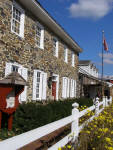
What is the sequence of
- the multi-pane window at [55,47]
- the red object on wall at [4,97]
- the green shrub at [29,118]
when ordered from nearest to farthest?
1. the red object on wall at [4,97]
2. the green shrub at [29,118]
3. the multi-pane window at [55,47]

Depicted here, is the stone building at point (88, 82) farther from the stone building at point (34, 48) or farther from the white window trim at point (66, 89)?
the stone building at point (34, 48)

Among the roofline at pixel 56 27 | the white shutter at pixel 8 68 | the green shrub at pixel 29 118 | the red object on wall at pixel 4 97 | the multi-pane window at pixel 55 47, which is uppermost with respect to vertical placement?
the roofline at pixel 56 27

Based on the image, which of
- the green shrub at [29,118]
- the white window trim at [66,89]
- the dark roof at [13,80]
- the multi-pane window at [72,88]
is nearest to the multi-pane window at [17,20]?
the dark roof at [13,80]

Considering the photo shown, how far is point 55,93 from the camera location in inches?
514

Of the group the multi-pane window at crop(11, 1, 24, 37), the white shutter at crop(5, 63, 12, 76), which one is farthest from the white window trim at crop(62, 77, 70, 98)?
the white shutter at crop(5, 63, 12, 76)

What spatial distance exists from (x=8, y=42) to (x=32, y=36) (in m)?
2.28

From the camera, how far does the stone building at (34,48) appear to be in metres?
7.62

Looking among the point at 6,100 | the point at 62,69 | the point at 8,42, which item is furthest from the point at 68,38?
the point at 6,100

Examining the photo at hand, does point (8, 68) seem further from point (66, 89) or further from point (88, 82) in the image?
point (88, 82)

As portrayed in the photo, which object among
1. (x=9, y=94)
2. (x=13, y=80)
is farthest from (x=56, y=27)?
(x=9, y=94)

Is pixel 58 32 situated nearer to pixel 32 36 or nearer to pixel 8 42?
pixel 32 36

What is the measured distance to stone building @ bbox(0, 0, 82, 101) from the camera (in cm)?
762

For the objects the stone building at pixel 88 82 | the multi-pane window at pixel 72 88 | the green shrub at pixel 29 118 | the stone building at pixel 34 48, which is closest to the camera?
the green shrub at pixel 29 118

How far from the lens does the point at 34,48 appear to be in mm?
9828
